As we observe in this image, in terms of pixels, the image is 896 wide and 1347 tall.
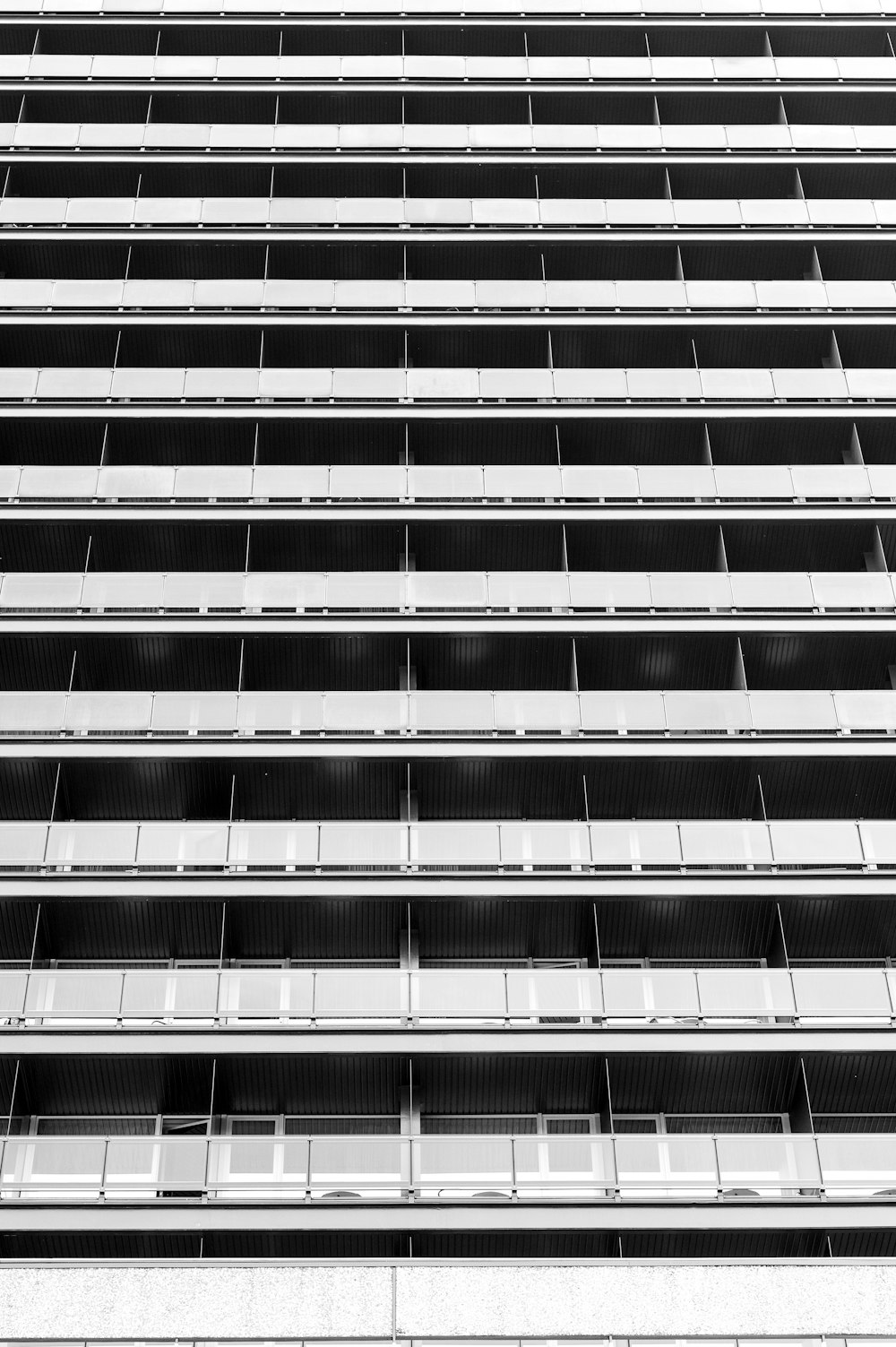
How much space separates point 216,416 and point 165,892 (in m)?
10.8

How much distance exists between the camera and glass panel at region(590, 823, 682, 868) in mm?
23109

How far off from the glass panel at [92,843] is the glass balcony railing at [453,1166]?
4566mm

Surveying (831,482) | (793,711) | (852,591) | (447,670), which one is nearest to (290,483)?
(447,670)

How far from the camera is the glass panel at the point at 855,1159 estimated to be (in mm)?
20016

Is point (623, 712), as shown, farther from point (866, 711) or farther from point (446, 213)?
point (446, 213)

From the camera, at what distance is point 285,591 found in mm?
26422

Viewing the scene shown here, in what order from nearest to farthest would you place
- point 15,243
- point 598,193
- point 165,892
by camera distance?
point 165,892
point 15,243
point 598,193

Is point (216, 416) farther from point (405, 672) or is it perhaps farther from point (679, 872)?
point (679, 872)

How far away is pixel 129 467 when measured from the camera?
27.9 m

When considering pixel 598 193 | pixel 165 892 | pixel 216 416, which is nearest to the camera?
pixel 165 892

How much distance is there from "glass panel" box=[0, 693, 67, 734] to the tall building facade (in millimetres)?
85
